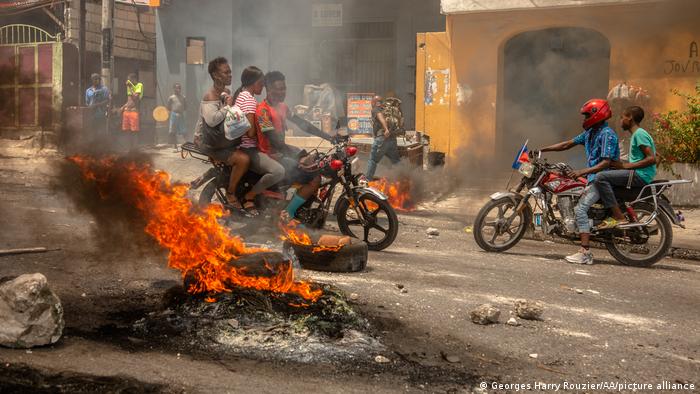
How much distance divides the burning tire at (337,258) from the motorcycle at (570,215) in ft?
6.74

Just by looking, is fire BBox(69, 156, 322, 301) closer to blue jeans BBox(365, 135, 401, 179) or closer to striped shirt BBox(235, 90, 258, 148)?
striped shirt BBox(235, 90, 258, 148)

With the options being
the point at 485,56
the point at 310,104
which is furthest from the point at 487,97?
the point at 310,104

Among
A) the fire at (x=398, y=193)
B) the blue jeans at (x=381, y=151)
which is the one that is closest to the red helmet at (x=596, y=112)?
the fire at (x=398, y=193)

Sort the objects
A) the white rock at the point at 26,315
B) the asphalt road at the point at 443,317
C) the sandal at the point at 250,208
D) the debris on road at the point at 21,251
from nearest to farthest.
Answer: the asphalt road at the point at 443,317 → the white rock at the point at 26,315 → the debris on road at the point at 21,251 → the sandal at the point at 250,208

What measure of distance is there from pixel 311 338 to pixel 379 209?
137 inches

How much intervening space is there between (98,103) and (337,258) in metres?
13.0

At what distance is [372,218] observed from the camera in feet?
25.9

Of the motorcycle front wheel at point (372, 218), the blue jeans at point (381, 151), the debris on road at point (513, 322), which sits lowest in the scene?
the debris on road at point (513, 322)

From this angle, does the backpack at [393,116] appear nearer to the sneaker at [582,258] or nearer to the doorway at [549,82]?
the doorway at [549,82]

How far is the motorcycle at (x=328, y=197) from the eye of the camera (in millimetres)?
7820

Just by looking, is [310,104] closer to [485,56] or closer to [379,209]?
[485,56]

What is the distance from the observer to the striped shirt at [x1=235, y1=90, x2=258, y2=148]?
7.73 meters

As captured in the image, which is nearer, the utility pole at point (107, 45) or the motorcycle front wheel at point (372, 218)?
the motorcycle front wheel at point (372, 218)

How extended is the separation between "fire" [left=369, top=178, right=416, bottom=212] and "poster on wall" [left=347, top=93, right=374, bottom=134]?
6.61 metres
